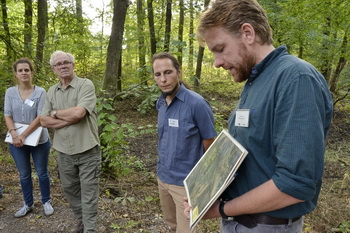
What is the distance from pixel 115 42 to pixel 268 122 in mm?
3973

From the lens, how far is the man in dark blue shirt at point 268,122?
935 mm

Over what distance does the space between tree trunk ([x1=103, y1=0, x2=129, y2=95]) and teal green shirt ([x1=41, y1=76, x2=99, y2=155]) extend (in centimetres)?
122

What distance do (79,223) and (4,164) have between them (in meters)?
3.87

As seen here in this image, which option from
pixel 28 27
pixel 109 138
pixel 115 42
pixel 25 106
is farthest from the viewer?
pixel 28 27

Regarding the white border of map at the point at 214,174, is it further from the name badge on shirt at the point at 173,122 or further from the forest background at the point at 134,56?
the name badge on shirt at the point at 173,122

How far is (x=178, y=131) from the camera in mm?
2570

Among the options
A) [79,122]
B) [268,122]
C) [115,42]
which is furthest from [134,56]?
[268,122]

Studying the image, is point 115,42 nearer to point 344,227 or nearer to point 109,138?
point 109,138

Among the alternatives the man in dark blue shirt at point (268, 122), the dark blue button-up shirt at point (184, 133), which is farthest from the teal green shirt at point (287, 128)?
the dark blue button-up shirt at point (184, 133)

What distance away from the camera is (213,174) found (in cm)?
122

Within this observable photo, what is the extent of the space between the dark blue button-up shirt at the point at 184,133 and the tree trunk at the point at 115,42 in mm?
2117

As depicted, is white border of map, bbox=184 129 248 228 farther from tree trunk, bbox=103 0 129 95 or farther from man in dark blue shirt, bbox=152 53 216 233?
tree trunk, bbox=103 0 129 95

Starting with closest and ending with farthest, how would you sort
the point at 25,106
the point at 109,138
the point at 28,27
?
the point at 25,106, the point at 109,138, the point at 28,27

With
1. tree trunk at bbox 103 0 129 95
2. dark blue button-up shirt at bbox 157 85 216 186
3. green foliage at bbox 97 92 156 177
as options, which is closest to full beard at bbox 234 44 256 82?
dark blue button-up shirt at bbox 157 85 216 186
